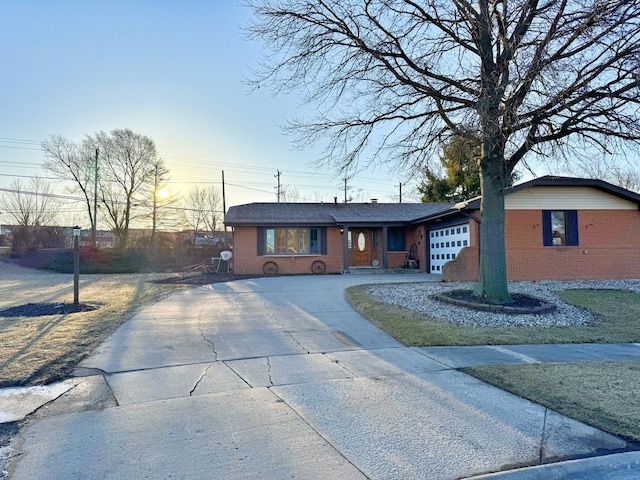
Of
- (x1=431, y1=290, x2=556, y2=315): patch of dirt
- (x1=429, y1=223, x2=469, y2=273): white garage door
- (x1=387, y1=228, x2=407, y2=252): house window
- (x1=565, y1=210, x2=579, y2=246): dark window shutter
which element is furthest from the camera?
(x1=387, y1=228, x2=407, y2=252): house window

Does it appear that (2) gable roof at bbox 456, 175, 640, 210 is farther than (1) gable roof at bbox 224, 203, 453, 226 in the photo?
No

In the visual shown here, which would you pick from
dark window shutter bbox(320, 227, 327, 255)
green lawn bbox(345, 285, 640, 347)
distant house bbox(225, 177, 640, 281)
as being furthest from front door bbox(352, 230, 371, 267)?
green lawn bbox(345, 285, 640, 347)

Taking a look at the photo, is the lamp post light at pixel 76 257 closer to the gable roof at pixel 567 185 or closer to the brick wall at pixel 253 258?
the brick wall at pixel 253 258

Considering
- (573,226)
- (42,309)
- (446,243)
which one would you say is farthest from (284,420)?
(573,226)

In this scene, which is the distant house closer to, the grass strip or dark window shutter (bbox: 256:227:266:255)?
dark window shutter (bbox: 256:227:266:255)

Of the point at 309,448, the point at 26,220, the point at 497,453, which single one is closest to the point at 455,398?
the point at 497,453

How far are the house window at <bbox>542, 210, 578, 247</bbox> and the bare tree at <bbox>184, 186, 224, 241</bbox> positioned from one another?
3123 centimetres

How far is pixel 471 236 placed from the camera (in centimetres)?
1553

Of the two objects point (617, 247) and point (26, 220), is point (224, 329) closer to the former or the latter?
point (617, 247)

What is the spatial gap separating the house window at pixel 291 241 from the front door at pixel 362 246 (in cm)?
265

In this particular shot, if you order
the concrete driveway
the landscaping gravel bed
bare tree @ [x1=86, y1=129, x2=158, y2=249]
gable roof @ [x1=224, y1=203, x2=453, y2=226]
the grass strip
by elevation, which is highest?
bare tree @ [x1=86, y1=129, x2=158, y2=249]

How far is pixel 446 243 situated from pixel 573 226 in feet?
15.5

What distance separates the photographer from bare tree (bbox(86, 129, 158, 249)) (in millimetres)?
34156

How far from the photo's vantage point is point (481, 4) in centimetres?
969
